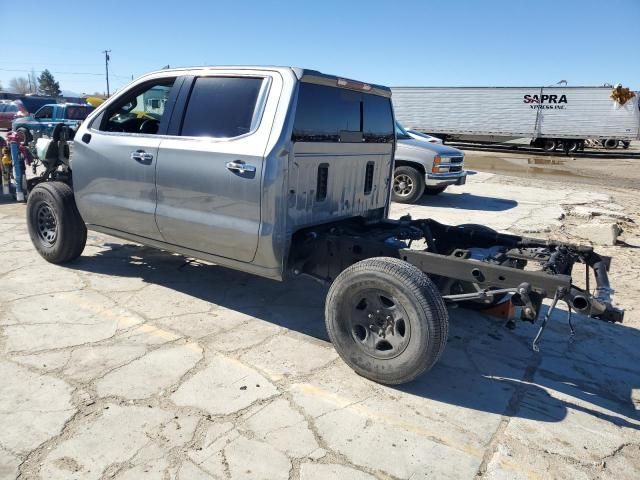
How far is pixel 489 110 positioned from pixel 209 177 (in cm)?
2752

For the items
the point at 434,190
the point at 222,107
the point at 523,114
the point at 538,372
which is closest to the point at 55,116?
the point at 434,190

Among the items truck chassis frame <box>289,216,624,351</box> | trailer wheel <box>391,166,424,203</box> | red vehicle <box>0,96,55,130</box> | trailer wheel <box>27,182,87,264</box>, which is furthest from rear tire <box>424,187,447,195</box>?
red vehicle <box>0,96,55,130</box>

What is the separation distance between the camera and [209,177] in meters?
3.81

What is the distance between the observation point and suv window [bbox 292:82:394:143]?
12.2 feet

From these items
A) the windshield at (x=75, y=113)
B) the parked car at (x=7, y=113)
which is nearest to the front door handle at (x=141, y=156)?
the windshield at (x=75, y=113)

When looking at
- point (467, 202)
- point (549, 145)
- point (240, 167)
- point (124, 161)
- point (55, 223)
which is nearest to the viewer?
point (240, 167)

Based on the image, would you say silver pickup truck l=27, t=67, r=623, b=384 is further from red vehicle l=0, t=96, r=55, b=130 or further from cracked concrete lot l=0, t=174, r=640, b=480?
red vehicle l=0, t=96, r=55, b=130

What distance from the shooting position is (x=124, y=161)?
440 centimetres

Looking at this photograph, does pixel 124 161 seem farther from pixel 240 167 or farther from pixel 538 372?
pixel 538 372

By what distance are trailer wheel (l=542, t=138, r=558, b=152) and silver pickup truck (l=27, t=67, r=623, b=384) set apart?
26.1 meters

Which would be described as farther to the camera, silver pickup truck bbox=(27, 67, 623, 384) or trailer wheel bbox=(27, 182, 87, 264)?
trailer wheel bbox=(27, 182, 87, 264)

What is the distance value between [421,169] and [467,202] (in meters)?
1.53

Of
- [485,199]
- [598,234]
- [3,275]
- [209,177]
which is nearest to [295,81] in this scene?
[209,177]

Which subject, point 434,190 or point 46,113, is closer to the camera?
point 434,190
